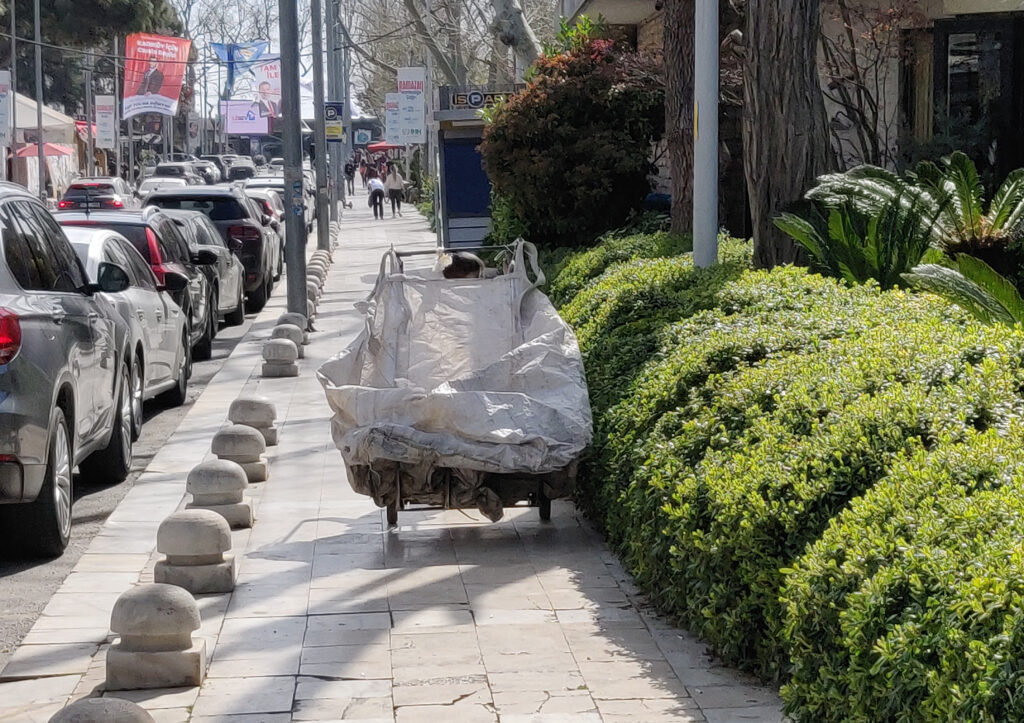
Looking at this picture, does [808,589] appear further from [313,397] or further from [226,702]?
[313,397]

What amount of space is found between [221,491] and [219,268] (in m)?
10.8

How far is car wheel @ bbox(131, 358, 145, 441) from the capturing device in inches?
418

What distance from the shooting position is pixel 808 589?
181 inches

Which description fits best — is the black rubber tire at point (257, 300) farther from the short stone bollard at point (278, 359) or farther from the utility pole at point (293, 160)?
the short stone bollard at point (278, 359)

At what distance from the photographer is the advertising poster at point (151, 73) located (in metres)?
51.4

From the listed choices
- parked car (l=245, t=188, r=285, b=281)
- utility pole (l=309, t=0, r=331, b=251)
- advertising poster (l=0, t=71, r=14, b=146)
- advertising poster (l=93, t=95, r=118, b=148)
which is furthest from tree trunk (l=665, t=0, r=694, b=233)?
advertising poster (l=93, t=95, r=118, b=148)

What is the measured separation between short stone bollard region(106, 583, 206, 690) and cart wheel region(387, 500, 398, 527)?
235cm

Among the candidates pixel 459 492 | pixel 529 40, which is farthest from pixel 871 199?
pixel 529 40

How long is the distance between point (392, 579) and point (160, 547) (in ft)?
3.69

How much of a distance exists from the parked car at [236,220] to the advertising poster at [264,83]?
109 ft

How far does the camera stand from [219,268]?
18.5 m

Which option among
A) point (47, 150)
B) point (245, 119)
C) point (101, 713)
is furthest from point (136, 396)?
point (245, 119)

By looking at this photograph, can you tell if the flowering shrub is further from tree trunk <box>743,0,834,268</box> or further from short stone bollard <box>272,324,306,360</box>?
tree trunk <box>743,0,834,268</box>

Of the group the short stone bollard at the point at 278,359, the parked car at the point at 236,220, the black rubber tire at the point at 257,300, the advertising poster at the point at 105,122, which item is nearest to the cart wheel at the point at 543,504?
the short stone bollard at the point at 278,359
